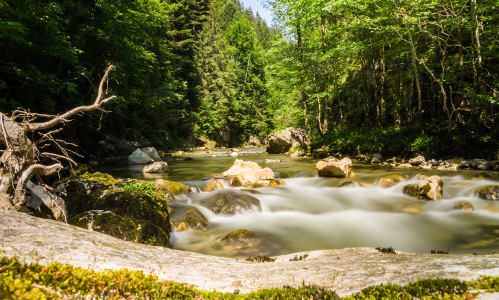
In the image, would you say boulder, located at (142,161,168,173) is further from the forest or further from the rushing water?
the forest

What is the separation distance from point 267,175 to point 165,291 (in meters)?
10.6

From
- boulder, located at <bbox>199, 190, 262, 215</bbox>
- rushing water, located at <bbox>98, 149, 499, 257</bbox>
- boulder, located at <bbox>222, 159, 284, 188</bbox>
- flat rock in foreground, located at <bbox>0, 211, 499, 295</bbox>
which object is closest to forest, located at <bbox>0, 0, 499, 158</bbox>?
boulder, located at <bbox>199, 190, 262, 215</bbox>

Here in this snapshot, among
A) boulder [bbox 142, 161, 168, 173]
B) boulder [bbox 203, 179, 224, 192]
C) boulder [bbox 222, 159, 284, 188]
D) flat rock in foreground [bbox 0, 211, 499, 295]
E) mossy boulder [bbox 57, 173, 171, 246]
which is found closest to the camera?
flat rock in foreground [bbox 0, 211, 499, 295]

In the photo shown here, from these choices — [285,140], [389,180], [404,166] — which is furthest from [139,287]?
[285,140]

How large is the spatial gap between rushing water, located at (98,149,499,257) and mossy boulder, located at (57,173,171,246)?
1.03 meters

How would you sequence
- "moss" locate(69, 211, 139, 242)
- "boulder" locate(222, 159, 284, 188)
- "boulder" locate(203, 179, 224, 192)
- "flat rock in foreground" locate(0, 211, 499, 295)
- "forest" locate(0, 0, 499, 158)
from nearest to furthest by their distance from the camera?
1. "flat rock in foreground" locate(0, 211, 499, 295)
2. "moss" locate(69, 211, 139, 242)
3. "forest" locate(0, 0, 499, 158)
4. "boulder" locate(203, 179, 224, 192)
5. "boulder" locate(222, 159, 284, 188)

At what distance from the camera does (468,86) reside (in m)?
14.3

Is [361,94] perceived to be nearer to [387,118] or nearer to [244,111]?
[387,118]

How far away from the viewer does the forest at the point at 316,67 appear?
9609 mm

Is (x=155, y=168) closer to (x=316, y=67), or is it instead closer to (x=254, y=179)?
(x=254, y=179)

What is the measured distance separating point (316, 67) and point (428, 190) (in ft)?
47.4

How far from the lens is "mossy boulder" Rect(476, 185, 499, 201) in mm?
8656

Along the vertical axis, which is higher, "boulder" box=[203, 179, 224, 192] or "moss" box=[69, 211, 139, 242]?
"moss" box=[69, 211, 139, 242]

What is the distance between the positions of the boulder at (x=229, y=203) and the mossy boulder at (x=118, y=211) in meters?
2.47
